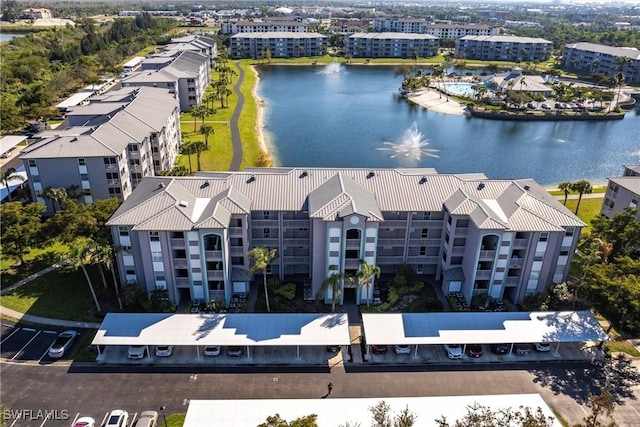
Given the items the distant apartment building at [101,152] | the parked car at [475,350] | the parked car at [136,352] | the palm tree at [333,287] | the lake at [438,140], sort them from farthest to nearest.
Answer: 1. the lake at [438,140]
2. the distant apartment building at [101,152]
3. the palm tree at [333,287]
4. the parked car at [475,350]
5. the parked car at [136,352]

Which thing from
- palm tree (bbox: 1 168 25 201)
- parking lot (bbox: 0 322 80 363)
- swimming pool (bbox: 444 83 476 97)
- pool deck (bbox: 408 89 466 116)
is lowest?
parking lot (bbox: 0 322 80 363)

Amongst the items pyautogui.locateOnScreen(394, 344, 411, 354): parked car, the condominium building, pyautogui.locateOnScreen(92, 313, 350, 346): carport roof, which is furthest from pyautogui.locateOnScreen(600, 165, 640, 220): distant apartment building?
pyautogui.locateOnScreen(92, 313, 350, 346): carport roof

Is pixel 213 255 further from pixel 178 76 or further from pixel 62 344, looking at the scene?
pixel 178 76

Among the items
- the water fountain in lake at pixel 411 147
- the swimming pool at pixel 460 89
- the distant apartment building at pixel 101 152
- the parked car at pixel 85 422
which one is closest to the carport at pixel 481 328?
the parked car at pixel 85 422

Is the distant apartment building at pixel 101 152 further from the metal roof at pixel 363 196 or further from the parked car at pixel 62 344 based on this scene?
the parked car at pixel 62 344

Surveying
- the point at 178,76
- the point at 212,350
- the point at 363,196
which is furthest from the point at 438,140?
the point at 212,350

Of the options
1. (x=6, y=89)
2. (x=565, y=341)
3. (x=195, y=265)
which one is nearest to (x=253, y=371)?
(x=195, y=265)

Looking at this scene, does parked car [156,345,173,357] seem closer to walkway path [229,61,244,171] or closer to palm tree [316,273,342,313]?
palm tree [316,273,342,313]
